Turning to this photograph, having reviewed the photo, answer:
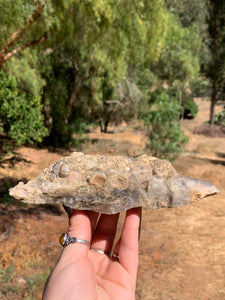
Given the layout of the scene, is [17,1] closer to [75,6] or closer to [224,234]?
[75,6]

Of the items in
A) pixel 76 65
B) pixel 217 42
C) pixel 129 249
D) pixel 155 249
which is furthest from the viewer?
pixel 217 42

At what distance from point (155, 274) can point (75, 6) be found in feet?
22.5

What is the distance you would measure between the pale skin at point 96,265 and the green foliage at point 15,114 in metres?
6.36

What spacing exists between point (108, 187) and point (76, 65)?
9981 mm

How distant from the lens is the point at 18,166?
9.62 metres

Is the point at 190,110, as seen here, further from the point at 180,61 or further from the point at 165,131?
the point at 165,131

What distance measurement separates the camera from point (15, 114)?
8.52 m

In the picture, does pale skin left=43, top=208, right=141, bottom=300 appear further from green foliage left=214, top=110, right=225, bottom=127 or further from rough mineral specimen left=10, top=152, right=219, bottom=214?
green foliage left=214, top=110, right=225, bottom=127

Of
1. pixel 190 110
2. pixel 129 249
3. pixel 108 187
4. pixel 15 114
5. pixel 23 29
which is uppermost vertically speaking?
pixel 23 29

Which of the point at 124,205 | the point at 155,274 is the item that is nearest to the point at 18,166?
the point at 155,274

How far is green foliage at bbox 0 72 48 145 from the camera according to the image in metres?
8.39

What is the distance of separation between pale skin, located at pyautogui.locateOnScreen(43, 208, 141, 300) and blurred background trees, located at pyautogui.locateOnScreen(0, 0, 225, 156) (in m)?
4.55

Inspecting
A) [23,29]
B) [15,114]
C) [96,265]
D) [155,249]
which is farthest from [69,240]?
[15,114]

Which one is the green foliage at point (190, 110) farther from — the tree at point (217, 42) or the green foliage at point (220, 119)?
the tree at point (217, 42)
